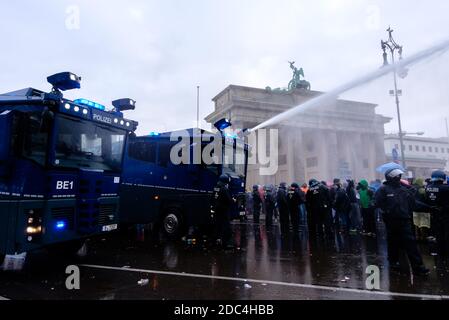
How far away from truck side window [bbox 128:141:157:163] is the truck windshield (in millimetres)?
2758

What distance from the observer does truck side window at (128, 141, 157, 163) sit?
1006cm

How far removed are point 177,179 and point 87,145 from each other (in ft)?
12.2

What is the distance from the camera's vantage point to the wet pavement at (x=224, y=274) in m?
4.65

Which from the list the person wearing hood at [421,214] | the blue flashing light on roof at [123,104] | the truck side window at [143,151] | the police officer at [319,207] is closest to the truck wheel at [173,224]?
the truck side window at [143,151]

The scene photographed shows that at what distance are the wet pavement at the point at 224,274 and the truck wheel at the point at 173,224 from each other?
2.22ft

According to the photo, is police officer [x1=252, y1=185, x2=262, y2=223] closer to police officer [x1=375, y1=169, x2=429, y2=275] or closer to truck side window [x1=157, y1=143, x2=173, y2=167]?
truck side window [x1=157, y1=143, x2=173, y2=167]

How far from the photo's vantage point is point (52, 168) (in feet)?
18.2

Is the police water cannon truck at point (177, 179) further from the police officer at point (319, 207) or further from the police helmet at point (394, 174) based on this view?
the police helmet at point (394, 174)

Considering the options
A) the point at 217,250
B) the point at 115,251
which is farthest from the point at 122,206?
Result: the point at 217,250

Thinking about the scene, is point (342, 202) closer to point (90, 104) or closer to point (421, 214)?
point (421, 214)

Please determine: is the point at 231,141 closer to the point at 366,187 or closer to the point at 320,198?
the point at 320,198

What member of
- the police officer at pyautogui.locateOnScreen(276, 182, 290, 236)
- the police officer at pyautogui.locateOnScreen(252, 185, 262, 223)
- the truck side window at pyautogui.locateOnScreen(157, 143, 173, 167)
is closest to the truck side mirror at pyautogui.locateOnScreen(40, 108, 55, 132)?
the truck side window at pyautogui.locateOnScreen(157, 143, 173, 167)
